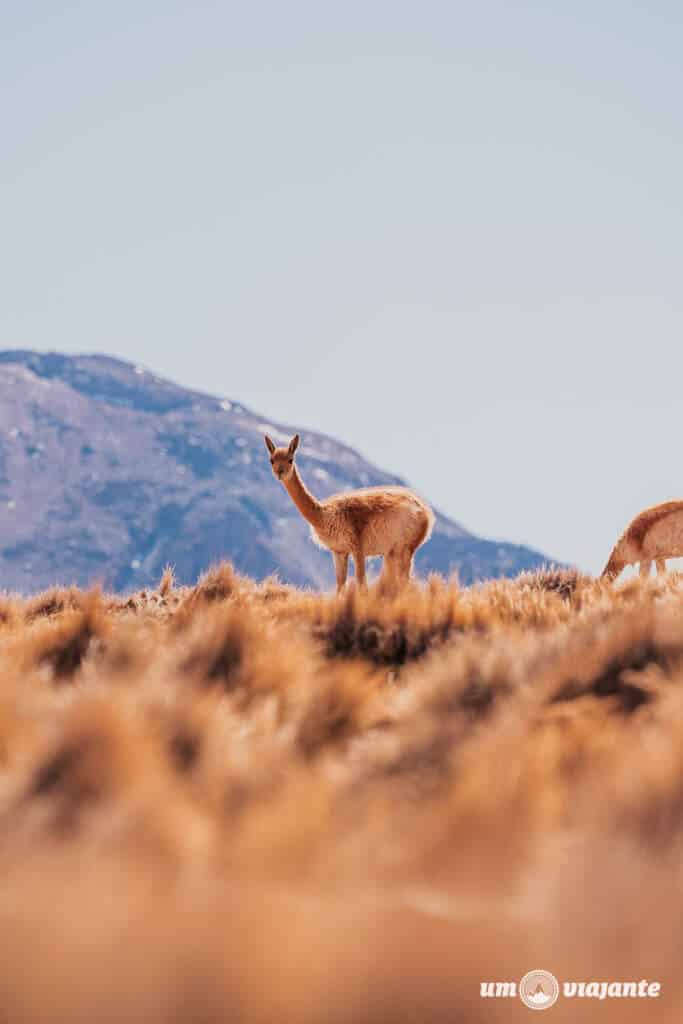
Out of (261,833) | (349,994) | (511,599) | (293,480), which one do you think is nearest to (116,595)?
(293,480)

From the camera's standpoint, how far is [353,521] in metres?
12.2

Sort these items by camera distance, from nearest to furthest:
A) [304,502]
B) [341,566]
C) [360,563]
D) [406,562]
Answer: [360,563], [304,502], [341,566], [406,562]

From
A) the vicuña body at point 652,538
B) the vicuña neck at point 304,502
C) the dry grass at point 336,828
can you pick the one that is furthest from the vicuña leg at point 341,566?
the dry grass at point 336,828

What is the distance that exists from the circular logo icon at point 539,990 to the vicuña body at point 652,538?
501 inches

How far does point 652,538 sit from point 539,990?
1294 centimetres

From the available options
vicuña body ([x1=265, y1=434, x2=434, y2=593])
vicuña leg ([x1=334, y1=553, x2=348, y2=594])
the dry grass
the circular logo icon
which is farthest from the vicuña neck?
the circular logo icon

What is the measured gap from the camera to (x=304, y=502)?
1216 centimetres

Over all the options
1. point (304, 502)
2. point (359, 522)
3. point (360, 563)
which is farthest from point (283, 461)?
point (360, 563)

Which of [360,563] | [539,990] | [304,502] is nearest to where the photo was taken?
[539,990]

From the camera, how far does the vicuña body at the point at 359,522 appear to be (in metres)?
12.1

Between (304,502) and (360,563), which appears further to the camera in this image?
(304,502)

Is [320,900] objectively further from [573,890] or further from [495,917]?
[573,890]

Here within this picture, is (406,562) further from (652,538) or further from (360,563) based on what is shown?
(652,538)

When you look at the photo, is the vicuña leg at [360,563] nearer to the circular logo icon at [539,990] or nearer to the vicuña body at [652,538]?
the vicuña body at [652,538]
